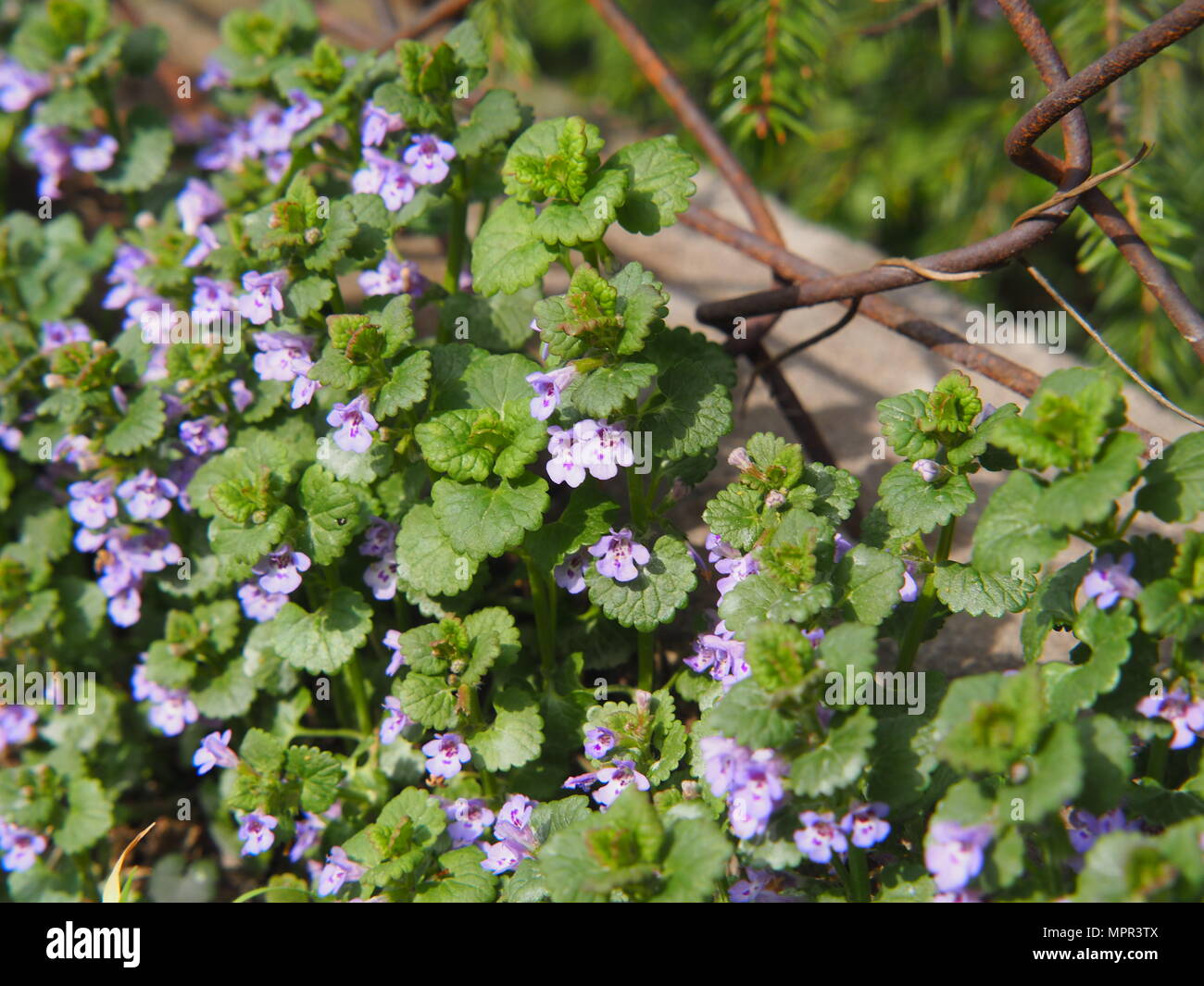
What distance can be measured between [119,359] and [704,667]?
65.5 inches

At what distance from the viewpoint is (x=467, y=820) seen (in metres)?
2.12

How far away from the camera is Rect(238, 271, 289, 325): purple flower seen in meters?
2.25

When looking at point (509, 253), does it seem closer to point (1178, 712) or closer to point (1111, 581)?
point (1111, 581)

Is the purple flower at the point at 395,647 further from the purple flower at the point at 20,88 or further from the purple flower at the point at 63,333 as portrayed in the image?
the purple flower at the point at 20,88

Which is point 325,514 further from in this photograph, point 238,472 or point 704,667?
point 704,667

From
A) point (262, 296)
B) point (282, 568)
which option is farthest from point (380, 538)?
→ point (262, 296)

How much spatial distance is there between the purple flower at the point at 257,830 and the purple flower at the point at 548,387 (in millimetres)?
1034

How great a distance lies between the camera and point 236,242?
242 centimetres

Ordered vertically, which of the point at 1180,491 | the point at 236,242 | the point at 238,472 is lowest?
the point at 1180,491

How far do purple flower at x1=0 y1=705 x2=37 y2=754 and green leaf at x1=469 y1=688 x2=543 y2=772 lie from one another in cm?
141

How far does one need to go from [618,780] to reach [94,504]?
1480mm

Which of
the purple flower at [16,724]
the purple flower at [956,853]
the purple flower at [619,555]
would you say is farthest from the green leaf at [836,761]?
the purple flower at [16,724]

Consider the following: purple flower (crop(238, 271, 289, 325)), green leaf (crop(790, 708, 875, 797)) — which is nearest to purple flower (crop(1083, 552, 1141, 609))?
green leaf (crop(790, 708, 875, 797))

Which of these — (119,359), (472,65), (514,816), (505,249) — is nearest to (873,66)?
(472,65)
